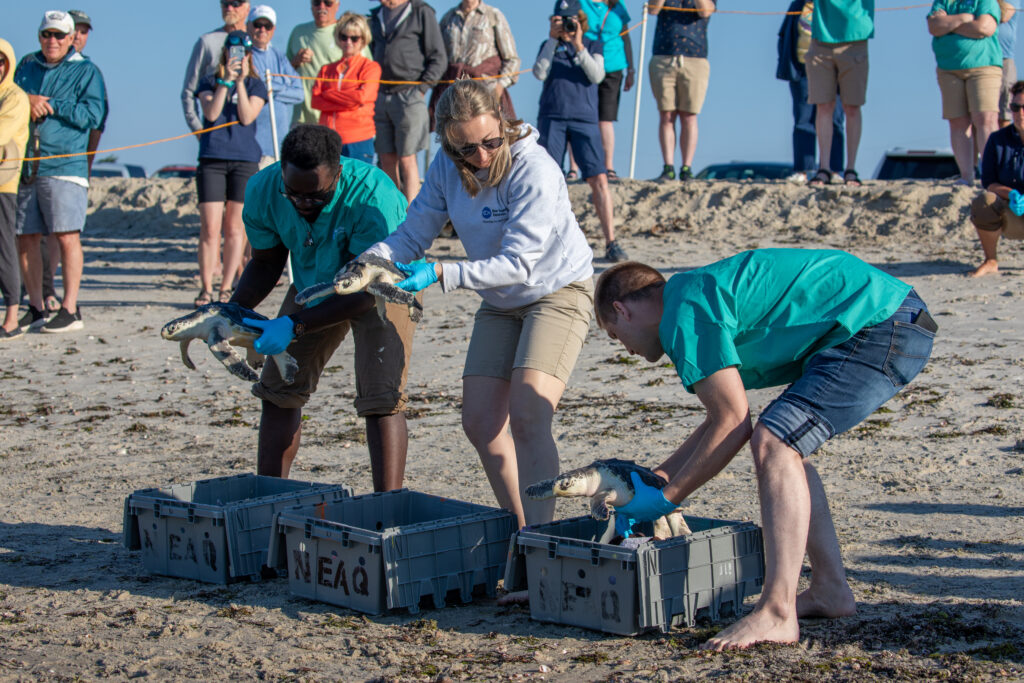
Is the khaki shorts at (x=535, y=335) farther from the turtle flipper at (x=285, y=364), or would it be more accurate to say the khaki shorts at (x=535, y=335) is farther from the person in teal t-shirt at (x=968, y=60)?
the person in teal t-shirt at (x=968, y=60)

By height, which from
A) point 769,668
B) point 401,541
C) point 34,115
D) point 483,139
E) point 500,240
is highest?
point 34,115

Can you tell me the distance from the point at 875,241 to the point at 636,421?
5.04 meters

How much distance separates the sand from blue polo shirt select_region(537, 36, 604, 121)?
4.97ft

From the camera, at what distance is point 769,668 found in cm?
324

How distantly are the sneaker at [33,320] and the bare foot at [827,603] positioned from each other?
7.51 metres

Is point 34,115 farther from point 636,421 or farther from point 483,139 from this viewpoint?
point 483,139

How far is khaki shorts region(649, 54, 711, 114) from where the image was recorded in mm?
10766

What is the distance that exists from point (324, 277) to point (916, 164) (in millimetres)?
13429

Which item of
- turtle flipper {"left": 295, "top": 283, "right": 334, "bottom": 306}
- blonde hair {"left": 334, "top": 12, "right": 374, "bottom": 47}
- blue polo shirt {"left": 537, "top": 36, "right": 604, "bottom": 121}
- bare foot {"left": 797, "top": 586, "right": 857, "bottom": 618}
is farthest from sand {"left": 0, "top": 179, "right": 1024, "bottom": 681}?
blonde hair {"left": 334, "top": 12, "right": 374, "bottom": 47}

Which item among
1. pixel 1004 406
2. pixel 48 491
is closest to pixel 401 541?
pixel 48 491

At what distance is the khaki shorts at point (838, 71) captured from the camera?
9.94 metres

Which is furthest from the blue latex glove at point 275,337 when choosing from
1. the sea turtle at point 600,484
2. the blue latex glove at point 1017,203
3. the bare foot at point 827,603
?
the blue latex glove at point 1017,203

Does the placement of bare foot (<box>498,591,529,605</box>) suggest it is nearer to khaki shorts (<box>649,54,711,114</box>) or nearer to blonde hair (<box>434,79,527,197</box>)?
blonde hair (<box>434,79,527,197</box>)

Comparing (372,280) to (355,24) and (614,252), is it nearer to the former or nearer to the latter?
(355,24)
